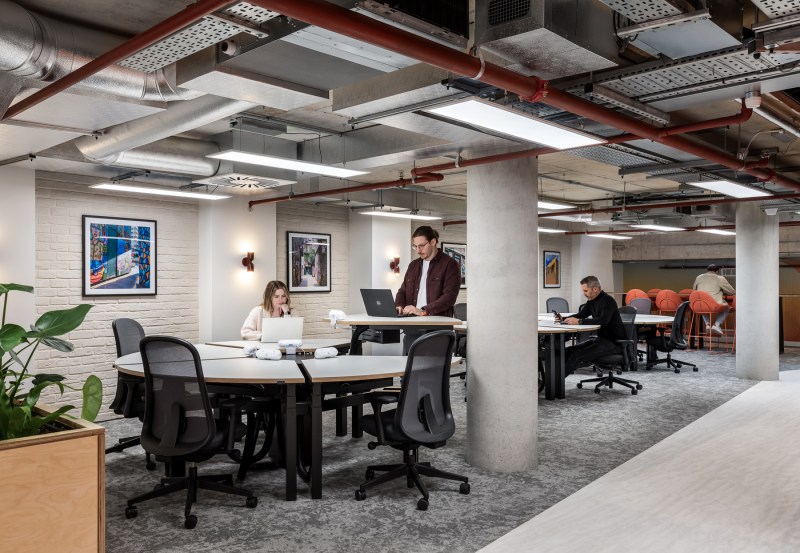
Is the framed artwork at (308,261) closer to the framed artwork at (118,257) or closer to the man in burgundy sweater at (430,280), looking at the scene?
the framed artwork at (118,257)

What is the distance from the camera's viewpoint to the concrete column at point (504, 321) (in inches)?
184

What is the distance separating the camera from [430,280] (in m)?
6.18

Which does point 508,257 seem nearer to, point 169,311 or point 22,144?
point 22,144

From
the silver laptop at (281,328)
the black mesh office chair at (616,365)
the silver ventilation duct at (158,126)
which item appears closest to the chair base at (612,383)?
the black mesh office chair at (616,365)

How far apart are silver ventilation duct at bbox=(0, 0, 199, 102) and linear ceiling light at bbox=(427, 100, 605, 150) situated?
142 centimetres

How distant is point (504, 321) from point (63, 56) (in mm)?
3121

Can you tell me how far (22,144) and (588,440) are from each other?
504 centimetres

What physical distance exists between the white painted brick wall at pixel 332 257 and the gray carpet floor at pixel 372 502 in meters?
3.42

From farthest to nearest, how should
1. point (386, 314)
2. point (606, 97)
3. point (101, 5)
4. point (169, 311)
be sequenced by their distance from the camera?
point (169, 311) → point (386, 314) → point (606, 97) → point (101, 5)

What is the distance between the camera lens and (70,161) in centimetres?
558

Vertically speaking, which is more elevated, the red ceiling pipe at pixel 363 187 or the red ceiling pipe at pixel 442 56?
the red ceiling pipe at pixel 363 187

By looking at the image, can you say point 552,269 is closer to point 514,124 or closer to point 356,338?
point 356,338

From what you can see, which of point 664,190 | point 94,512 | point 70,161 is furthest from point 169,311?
point 664,190

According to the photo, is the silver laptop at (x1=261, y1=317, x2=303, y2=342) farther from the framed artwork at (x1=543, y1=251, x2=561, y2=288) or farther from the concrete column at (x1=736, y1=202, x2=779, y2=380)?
the framed artwork at (x1=543, y1=251, x2=561, y2=288)
